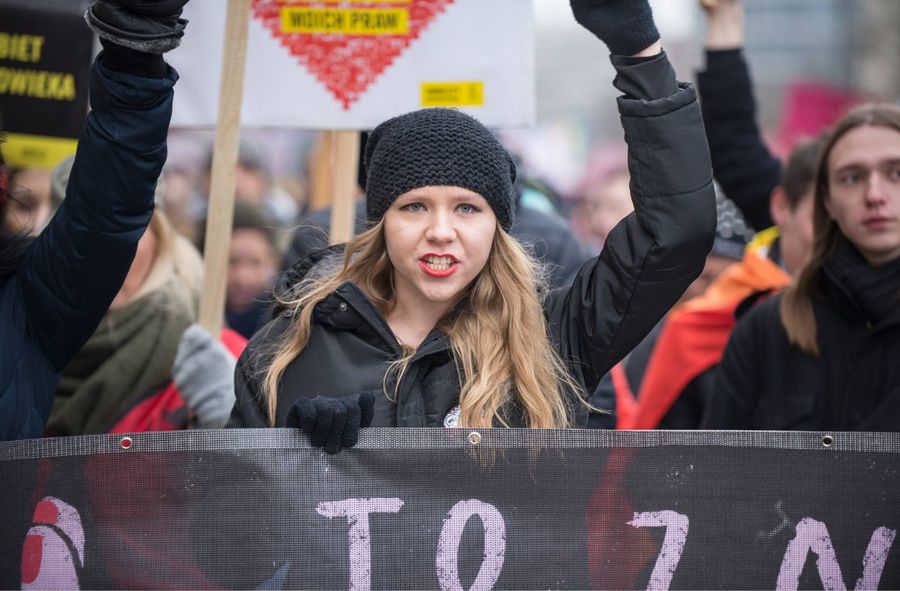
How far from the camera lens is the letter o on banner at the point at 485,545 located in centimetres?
255

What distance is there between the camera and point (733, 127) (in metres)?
4.76

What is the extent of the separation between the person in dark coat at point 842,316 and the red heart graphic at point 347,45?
4.41ft

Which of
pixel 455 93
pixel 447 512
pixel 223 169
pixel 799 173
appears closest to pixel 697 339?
pixel 799 173

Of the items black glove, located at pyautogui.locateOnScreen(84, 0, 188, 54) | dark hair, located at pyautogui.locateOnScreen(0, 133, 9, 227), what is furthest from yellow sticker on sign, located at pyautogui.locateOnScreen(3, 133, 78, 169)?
black glove, located at pyautogui.locateOnScreen(84, 0, 188, 54)

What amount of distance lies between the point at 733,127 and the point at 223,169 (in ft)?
6.31

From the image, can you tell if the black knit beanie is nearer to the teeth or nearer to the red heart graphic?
the teeth

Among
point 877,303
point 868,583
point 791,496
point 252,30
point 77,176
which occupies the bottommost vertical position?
point 868,583

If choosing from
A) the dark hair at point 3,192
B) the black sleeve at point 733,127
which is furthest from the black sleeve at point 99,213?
the black sleeve at point 733,127

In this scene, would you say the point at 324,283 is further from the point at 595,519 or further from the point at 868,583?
the point at 868,583

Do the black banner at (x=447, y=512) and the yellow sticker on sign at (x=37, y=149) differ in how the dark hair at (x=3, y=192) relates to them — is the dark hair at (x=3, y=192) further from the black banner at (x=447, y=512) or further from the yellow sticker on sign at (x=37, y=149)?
the yellow sticker on sign at (x=37, y=149)

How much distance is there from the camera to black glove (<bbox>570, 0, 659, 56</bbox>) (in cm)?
286

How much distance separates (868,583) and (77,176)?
1.85 meters

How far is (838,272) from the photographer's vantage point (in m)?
3.99

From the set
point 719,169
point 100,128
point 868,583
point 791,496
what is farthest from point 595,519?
point 719,169
